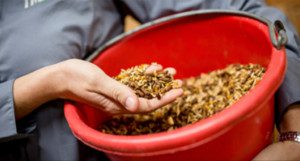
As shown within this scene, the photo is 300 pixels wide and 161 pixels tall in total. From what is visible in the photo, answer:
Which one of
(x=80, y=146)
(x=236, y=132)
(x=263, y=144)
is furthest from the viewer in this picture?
(x=80, y=146)

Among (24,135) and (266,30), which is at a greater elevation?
(266,30)

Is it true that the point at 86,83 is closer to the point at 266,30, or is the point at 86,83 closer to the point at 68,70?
the point at 68,70

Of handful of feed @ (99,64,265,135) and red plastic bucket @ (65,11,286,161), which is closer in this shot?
red plastic bucket @ (65,11,286,161)

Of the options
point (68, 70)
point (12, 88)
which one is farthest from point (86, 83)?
point (12, 88)

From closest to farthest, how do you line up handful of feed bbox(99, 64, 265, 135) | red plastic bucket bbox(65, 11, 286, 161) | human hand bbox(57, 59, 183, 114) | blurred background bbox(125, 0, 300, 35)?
red plastic bucket bbox(65, 11, 286, 161) → human hand bbox(57, 59, 183, 114) → handful of feed bbox(99, 64, 265, 135) → blurred background bbox(125, 0, 300, 35)

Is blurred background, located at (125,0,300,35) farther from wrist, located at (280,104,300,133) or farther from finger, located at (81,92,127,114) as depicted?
finger, located at (81,92,127,114)

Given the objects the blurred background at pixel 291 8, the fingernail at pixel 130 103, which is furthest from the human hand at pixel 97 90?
the blurred background at pixel 291 8

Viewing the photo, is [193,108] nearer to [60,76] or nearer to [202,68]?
[202,68]

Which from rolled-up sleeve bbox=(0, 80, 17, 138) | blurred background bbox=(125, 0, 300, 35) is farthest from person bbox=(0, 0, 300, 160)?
blurred background bbox=(125, 0, 300, 35)

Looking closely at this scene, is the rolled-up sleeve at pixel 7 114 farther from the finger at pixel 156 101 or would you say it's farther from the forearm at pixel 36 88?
the finger at pixel 156 101
